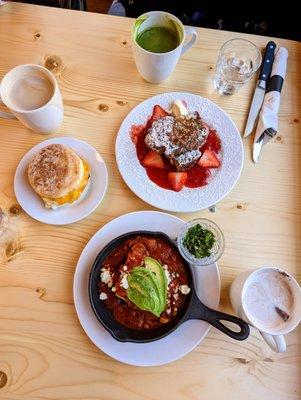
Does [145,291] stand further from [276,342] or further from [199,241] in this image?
[276,342]

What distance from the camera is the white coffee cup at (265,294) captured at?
2.81ft

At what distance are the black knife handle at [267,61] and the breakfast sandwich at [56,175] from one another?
609 millimetres

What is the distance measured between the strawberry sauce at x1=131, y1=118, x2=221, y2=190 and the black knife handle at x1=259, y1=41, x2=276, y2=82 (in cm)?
24

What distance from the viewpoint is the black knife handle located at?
3.86ft

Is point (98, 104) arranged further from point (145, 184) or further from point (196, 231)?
point (196, 231)

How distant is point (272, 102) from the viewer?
1138mm

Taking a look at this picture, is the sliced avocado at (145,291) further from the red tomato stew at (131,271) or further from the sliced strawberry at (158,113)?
the sliced strawberry at (158,113)

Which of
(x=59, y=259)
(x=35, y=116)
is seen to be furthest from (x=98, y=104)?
(x=59, y=259)


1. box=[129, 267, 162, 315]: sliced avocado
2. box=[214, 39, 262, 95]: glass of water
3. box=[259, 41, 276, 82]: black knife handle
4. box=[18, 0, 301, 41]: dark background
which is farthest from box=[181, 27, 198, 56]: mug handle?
box=[129, 267, 162, 315]: sliced avocado

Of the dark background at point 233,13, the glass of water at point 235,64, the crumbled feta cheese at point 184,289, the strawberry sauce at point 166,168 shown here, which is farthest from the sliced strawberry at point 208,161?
the dark background at point 233,13

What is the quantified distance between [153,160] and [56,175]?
0.89ft

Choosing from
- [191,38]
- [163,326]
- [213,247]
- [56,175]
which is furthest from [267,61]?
[163,326]

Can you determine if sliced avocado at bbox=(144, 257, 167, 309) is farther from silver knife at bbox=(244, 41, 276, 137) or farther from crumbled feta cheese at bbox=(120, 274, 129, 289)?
silver knife at bbox=(244, 41, 276, 137)

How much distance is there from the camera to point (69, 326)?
957 millimetres
